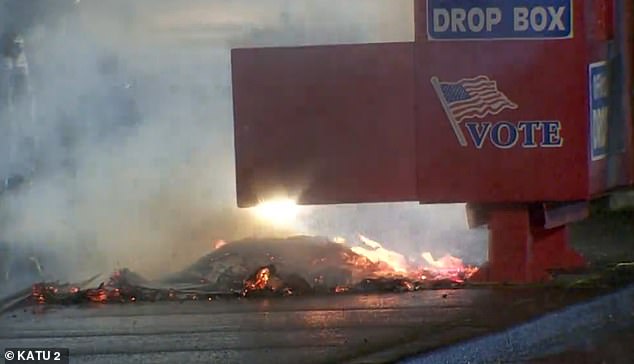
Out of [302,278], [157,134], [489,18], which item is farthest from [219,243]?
[489,18]

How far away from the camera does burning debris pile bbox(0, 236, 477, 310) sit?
19.9 feet

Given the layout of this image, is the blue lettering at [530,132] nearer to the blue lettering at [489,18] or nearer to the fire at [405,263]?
the blue lettering at [489,18]

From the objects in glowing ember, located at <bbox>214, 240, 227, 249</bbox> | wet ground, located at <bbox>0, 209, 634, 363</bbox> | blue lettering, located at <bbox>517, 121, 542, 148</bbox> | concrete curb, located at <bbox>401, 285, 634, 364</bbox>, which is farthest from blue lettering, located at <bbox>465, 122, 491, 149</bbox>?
glowing ember, located at <bbox>214, 240, 227, 249</bbox>

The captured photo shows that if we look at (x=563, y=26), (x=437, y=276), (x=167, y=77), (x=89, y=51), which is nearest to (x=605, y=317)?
(x=437, y=276)

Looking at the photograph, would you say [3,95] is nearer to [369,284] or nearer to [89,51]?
[89,51]

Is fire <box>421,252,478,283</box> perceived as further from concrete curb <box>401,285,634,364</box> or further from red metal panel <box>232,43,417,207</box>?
concrete curb <box>401,285,634,364</box>

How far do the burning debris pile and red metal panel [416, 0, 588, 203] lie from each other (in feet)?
2.02

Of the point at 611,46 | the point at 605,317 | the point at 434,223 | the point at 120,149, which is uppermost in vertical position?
the point at 611,46

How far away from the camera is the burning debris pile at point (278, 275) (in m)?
6.06

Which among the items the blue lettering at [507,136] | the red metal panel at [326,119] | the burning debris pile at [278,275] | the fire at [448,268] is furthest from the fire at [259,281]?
the blue lettering at [507,136]

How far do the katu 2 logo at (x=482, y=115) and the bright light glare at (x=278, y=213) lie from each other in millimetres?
943

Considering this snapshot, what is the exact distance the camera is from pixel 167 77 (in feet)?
22.5

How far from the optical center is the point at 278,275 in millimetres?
6145

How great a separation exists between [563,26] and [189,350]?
2458 mm
